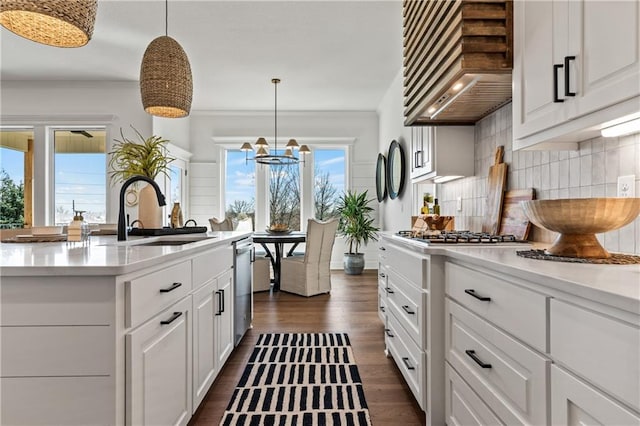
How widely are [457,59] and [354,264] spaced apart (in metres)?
4.77

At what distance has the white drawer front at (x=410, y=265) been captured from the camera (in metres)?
1.80

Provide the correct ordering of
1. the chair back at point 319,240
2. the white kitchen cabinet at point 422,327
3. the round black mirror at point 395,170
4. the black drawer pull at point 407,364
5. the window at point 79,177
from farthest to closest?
the window at point 79,177, the round black mirror at point 395,170, the chair back at point 319,240, the black drawer pull at point 407,364, the white kitchen cabinet at point 422,327

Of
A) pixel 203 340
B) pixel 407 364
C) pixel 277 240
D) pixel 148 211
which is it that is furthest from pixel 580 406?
pixel 277 240

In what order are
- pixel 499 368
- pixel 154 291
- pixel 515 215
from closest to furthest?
1. pixel 499 368
2. pixel 154 291
3. pixel 515 215

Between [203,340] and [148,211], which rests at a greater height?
[148,211]

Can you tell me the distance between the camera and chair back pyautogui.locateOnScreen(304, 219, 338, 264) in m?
4.62

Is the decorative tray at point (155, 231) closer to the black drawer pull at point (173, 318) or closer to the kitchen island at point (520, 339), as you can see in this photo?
the black drawer pull at point (173, 318)

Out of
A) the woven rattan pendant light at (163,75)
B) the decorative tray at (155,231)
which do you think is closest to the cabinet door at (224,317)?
the decorative tray at (155,231)

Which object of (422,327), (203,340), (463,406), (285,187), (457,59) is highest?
(457,59)

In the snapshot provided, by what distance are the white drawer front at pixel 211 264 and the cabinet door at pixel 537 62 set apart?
163cm

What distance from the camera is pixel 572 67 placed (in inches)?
49.8

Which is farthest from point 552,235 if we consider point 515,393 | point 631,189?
point 515,393

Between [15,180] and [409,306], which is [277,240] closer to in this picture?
[409,306]

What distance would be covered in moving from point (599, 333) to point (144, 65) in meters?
2.54
